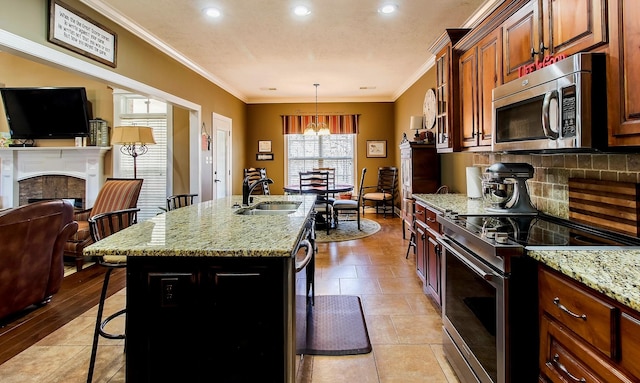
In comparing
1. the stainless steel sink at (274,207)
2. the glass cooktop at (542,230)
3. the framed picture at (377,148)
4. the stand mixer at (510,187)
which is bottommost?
the glass cooktop at (542,230)

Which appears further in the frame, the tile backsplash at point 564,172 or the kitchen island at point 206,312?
the tile backsplash at point 564,172

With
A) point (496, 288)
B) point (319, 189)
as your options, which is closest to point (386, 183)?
point (319, 189)

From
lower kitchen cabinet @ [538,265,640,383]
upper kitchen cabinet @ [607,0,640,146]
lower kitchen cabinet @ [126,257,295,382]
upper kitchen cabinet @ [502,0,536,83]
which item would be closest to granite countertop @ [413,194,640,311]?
lower kitchen cabinet @ [538,265,640,383]

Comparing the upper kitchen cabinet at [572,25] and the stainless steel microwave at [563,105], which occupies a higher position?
the upper kitchen cabinet at [572,25]

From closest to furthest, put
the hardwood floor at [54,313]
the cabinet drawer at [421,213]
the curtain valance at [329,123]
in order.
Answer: the hardwood floor at [54,313], the cabinet drawer at [421,213], the curtain valance at [329,123]

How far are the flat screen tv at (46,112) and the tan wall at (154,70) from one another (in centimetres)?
47

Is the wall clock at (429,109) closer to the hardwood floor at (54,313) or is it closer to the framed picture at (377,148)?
the framed picture at (377,148)

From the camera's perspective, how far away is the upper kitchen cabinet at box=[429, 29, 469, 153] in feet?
9.94

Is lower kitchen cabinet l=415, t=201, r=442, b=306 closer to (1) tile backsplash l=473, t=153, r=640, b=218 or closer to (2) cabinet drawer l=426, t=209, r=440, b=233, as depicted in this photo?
(2) cabinet drawer l=426, t=209, r=440, b=233

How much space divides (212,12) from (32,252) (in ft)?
8.62

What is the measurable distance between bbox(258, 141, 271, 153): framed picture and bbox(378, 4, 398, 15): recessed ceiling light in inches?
207

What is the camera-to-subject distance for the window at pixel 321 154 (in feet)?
27.3

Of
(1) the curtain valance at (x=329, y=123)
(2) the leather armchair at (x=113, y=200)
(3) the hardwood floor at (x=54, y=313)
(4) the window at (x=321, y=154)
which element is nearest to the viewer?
(3) the hardwood floor at (x=54, y=313)

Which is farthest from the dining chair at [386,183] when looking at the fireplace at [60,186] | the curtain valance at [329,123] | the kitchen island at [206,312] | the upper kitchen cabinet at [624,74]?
the kitchen island at [206,312]
